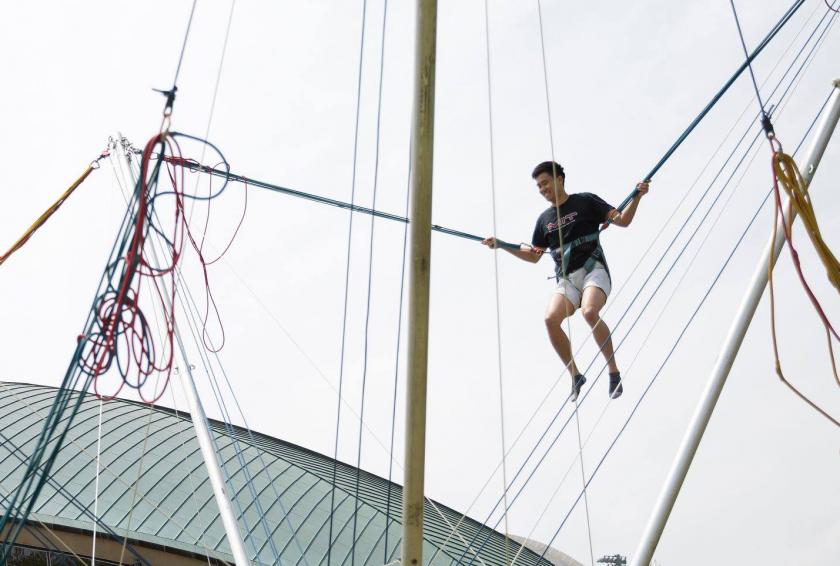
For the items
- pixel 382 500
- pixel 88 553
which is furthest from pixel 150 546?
pixel 382 500

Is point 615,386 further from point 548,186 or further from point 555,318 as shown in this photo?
point 548,186

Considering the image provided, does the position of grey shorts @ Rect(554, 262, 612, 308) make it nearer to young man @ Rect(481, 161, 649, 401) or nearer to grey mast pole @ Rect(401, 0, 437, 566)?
young man @ Rect(481, 161, 649, 401)

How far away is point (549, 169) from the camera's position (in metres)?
8.70

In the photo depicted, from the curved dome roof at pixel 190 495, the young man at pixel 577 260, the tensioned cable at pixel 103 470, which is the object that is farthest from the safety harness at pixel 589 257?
the tensioned cable at pixel 103 470

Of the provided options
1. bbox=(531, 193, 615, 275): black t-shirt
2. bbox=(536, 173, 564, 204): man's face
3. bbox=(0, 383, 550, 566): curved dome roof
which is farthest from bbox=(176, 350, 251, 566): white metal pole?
bbox=(0, 383, 550, 566): curved dome roof

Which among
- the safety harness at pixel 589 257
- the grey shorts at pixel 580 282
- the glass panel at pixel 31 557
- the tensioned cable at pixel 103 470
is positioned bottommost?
the grey shorts at pixel 580 282

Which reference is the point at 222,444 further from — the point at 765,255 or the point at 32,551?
the point at 765,255

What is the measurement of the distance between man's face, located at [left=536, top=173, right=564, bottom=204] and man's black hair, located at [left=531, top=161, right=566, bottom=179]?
23mm

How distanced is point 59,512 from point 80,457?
2.53 meters

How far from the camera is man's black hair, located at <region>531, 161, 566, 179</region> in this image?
866cm

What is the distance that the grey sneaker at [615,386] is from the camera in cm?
829

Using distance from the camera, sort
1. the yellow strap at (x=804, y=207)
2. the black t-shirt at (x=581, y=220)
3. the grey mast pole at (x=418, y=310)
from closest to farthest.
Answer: the grey mast pole at (x=418, y=310) < the yellow strap at (x=804, y=207) < the black t-shirt at (x=581, y=220)

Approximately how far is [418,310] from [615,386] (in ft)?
11.7

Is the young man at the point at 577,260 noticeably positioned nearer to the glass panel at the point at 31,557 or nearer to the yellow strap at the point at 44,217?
→ the yellow strap at the point at 44,217
